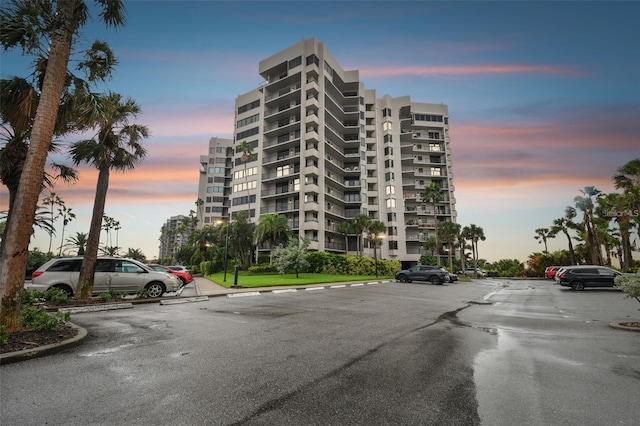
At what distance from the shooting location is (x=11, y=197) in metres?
9.59

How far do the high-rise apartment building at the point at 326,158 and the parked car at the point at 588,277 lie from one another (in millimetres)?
30137

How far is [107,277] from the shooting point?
12.9 m

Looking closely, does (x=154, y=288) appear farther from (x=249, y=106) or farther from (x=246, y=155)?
(x=249, y=106)

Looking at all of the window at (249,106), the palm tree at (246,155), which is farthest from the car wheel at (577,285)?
the window at (249,106)

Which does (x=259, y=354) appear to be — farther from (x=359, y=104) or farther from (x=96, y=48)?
(x=359, y=104)

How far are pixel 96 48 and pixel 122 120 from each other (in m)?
5.21

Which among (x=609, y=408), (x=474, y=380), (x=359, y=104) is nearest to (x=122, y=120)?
(x=474, y=380)

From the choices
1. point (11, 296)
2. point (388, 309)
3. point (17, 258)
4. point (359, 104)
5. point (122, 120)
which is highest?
point (359, 104)

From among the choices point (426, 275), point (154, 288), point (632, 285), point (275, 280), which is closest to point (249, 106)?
point (275, 280)

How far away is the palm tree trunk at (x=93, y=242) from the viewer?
11.7 metres

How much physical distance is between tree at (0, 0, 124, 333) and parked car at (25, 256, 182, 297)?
686cm

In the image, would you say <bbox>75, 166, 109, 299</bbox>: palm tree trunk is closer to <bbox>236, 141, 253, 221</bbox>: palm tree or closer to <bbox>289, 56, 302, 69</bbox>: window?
<bbox>236, 141, 253, 221</bbox>: palm tree

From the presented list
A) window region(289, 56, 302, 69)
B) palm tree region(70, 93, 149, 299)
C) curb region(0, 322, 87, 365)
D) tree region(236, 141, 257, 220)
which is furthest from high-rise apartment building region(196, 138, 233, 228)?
curb region(0, 322, 87, 365)

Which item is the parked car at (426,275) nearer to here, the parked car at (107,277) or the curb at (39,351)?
the parked car at (107,277)
